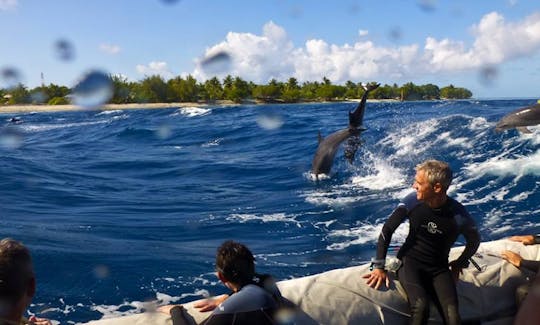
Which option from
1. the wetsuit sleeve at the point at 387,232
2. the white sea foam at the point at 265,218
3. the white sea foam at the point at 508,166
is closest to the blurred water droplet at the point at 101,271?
the white sea foam at the point at 265,218

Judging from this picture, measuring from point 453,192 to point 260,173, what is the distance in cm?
589

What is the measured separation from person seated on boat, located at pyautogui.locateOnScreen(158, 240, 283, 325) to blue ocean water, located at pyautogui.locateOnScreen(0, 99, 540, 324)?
2.96 meters

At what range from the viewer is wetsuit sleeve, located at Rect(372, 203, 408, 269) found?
368 centimetres

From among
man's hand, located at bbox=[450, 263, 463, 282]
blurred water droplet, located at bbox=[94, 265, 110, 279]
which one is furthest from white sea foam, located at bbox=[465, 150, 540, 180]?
blurred water droplet, located at bbox=[94, 265, 110, 279]

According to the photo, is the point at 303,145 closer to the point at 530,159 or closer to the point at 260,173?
the point at 260,173

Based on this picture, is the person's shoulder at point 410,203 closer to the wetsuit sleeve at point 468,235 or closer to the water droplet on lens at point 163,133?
the wetsuit sleeve at point 468,235

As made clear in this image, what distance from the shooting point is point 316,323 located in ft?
11.3

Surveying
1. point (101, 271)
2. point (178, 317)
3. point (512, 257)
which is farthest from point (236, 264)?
point (101, 271)

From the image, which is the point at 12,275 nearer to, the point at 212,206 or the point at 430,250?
the point at 430,250

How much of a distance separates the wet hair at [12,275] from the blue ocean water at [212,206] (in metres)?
3.22

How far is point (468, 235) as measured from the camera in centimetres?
369

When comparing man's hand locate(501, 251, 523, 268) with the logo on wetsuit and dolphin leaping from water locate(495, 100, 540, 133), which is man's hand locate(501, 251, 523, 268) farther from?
dolphin leaping from water locate(495, 100, 540, 133)

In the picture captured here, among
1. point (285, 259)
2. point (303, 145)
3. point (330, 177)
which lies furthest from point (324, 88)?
point (285, 259)

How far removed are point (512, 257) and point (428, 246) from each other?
100 cm
